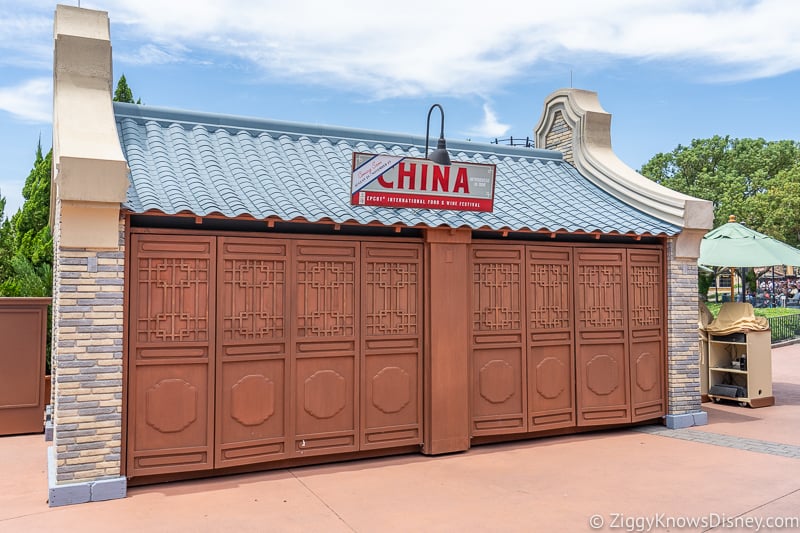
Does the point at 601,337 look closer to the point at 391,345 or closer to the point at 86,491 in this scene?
the point at 391,345

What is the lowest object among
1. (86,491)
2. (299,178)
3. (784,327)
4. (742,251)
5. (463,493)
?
(463,493)

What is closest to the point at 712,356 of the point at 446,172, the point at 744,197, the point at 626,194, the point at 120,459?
the point at 626,194

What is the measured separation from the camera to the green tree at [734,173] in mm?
36031

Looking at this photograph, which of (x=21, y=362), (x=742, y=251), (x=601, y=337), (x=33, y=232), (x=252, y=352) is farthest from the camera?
(x=33, y=232)

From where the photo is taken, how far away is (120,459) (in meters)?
7.21

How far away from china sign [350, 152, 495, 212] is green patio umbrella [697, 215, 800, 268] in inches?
234

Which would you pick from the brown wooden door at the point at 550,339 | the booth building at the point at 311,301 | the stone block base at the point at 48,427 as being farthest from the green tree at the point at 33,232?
the brown wooden door at the point at 550,339

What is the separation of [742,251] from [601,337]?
4693 mm

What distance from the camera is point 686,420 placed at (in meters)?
10.7

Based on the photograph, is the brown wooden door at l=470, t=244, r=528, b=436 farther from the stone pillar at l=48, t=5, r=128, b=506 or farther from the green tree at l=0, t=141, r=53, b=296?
the green tree at l=0, t=141, r=53, b=296

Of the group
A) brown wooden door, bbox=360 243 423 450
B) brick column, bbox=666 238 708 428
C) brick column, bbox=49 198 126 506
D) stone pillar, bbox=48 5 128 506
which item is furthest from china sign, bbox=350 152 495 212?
brick column, bbox=666 238 708 428

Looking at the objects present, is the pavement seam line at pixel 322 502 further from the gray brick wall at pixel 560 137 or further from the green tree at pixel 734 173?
the green tree at pixel 734 173

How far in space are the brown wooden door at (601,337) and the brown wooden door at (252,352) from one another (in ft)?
14.8

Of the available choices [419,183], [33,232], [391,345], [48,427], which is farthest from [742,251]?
[33,232]
